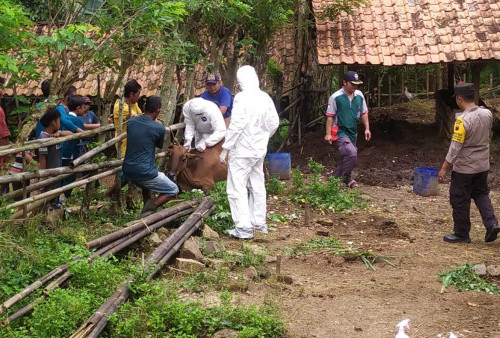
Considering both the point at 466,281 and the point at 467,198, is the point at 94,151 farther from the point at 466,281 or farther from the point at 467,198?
the point at 467,198

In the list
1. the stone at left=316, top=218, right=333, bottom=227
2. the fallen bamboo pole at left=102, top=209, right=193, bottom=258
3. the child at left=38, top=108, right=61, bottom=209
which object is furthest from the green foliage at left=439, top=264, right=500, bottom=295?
the child at left=38, top=108, right=61, bottom=209

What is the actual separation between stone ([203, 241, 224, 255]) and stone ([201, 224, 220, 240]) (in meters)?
0.28

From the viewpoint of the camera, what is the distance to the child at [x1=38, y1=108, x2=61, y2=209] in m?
7.64

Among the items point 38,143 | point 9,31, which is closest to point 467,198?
point 38,143

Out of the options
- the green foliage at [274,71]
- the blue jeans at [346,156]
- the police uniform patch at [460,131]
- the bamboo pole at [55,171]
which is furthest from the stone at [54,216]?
the green foliage at [274,71]

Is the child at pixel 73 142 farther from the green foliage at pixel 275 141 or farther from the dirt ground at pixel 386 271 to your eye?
the green foliage at pixel 275 141

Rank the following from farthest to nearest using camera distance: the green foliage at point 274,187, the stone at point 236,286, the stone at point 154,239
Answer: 1. the green foliage at point 274,187
2. the stone at point 154,239
3. the stone at point 236,286

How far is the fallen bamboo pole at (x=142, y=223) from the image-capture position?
20.6 feet

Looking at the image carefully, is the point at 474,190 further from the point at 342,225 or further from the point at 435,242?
the point at 342,225

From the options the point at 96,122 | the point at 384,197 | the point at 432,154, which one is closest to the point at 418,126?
the point at 432,154

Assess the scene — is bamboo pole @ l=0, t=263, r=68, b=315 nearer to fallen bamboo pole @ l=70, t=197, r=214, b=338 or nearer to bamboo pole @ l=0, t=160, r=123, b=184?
fallen bamboo pole @ l=70, t=197, r=214, b=338

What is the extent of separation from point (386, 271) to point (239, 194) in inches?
75.0

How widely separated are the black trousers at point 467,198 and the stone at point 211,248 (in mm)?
2716

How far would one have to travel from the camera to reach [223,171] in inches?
356
